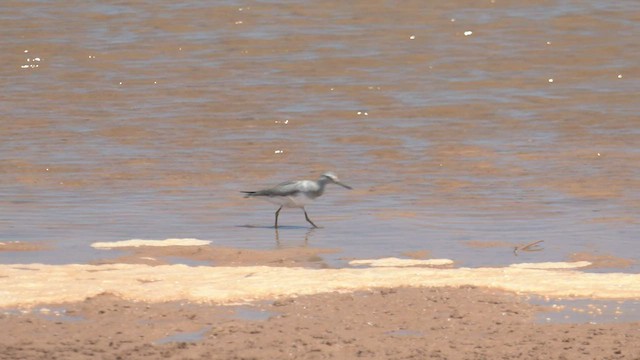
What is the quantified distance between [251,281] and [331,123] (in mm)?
8009

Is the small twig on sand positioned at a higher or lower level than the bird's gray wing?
lower

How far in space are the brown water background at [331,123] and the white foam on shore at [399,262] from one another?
16cm

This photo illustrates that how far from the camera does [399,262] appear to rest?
9.30 meters

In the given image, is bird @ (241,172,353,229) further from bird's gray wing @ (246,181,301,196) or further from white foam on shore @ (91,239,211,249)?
white foam on shore @ (91,239,211,249)

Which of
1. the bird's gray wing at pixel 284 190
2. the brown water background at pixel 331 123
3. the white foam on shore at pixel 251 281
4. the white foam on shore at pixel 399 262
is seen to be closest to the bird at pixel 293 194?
the bird's gray wing at pixel 284 190

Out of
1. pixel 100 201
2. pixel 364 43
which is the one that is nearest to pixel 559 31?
pixel 364 43

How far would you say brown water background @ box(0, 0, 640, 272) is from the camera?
36.0ft

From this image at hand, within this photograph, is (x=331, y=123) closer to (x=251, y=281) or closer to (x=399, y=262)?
(x=399, y=262)

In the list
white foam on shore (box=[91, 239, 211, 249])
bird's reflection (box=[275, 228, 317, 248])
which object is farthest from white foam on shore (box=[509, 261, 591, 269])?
white foam on shore (box=[91, 239, 211, 249])

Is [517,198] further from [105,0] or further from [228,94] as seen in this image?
[105,0]

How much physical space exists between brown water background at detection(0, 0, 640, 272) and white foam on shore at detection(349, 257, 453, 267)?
0.16 m

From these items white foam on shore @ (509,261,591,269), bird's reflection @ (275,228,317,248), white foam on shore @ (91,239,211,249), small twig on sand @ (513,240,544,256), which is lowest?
white foam on shore @ (509,261,591,269)

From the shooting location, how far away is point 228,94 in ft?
58.9

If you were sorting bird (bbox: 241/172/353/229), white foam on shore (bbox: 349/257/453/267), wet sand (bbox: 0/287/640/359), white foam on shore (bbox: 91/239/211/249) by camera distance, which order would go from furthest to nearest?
bird (bbox: 241/172/353/229) → white foam on shore (bbox: 91/239/211/249) → white foam on shore (bbox: 349/257/453/267) → wet sand (bbox: 0/287/640/359)
